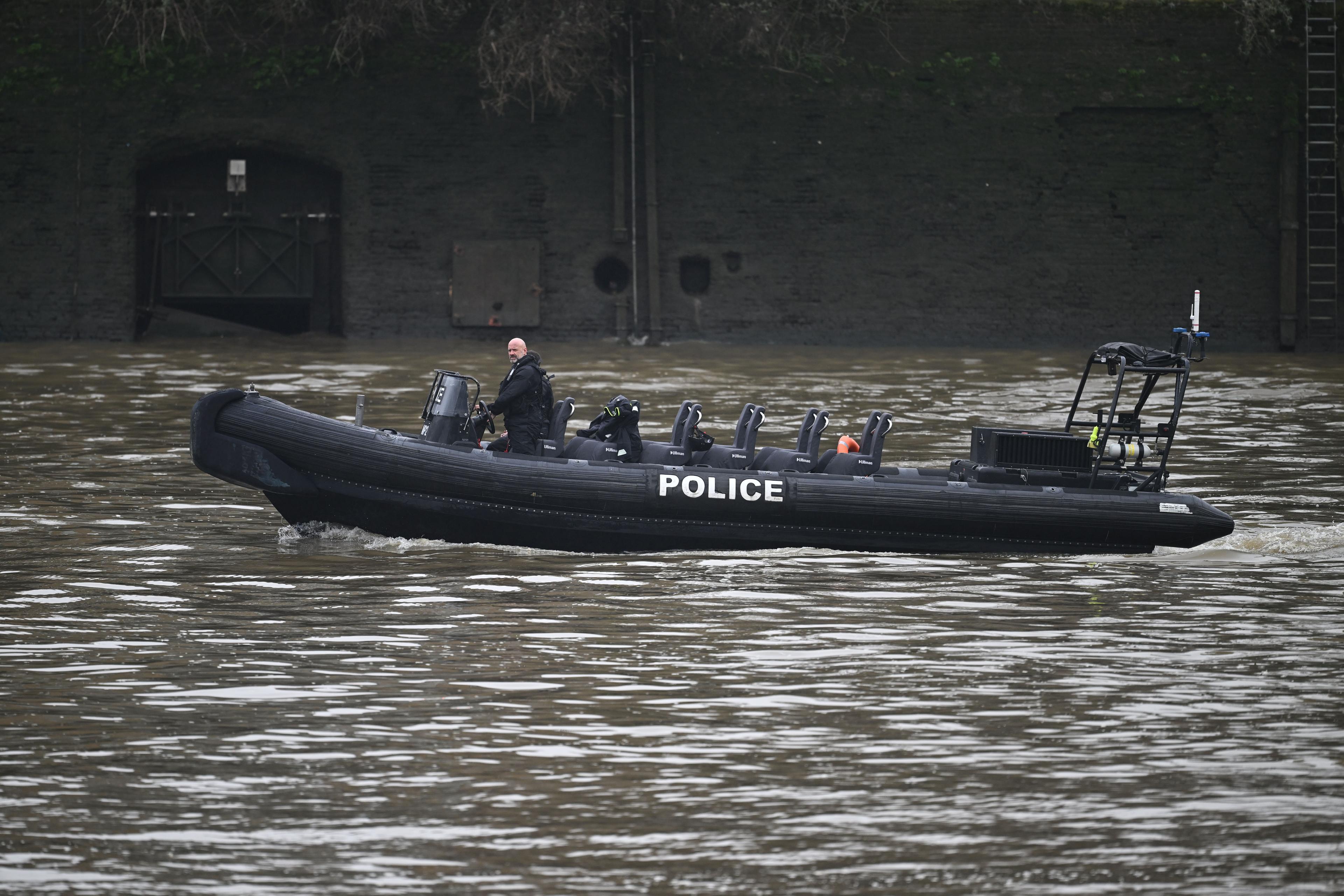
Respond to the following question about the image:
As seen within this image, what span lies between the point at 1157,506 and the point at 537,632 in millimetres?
3999

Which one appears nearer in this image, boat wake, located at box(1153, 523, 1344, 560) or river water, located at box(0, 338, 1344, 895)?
river water, located at box(0, 338, 1344, 895)

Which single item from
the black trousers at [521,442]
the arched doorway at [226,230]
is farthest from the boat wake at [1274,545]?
the arched doorway at [226,230]

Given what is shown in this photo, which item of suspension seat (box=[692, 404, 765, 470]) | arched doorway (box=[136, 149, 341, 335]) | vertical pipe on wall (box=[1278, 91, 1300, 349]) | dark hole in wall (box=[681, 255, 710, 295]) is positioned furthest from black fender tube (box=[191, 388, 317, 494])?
vertical pipe on wall (box=[1278, 91, 1300, 349])

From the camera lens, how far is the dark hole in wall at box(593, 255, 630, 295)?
2473cm

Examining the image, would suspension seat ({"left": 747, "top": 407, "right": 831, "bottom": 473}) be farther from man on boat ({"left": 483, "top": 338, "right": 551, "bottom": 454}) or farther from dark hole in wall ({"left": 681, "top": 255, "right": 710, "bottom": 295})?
dark hole in wall ({"left": 681, "top": 255, "right": 710, "bottom": 295})

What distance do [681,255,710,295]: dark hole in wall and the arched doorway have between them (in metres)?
4.51

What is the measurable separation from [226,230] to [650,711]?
18.0m

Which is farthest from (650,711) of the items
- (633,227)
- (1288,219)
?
(1288,219)

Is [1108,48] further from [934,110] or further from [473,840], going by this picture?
[473,840]

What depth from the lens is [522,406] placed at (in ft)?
37.4

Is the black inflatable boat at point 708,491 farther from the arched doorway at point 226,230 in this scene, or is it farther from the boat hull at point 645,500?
the arched doorway at point 226,230

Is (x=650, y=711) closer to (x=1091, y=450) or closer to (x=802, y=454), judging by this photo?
(x=802, y=454)

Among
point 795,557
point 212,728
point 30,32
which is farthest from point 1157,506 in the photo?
point 30,32

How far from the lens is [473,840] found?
623 cm
